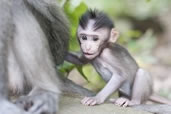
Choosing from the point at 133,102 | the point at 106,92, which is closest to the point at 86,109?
the point at 106,92

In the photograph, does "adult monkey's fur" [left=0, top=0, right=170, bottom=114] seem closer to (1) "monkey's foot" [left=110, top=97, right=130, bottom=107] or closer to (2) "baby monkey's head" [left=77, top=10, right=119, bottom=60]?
(2) "baby monkey's head" [left=77, top=10, right=119, bottom=60]

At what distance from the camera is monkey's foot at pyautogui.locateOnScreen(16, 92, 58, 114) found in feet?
12.1

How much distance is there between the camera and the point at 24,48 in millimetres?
3809

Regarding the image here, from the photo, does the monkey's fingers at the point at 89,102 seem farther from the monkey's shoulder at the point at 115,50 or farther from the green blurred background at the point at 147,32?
the green blurred background at the point at 147,32

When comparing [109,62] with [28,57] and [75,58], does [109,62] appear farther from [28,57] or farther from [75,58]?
[28,57]

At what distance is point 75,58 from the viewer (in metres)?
4.79

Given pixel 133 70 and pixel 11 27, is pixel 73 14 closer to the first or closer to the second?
pixel 133 70

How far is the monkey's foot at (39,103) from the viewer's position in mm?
3695

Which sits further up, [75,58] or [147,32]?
[75,58]

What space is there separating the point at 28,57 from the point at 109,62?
2.88 feet

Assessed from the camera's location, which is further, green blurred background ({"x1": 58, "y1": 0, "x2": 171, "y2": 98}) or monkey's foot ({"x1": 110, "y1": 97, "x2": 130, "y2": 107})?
green blurred background ({"x1": 58, "y1": 0, "x2": 171, "y2": 98})

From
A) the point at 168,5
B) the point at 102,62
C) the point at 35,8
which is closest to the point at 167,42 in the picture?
the point at 168,5

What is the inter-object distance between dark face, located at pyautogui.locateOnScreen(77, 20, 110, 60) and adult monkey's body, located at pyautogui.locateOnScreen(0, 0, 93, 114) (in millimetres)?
318

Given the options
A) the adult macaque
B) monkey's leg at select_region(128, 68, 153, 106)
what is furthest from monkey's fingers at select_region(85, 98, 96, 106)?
monkey's leg at select_region(128, 68, 153, 106)
